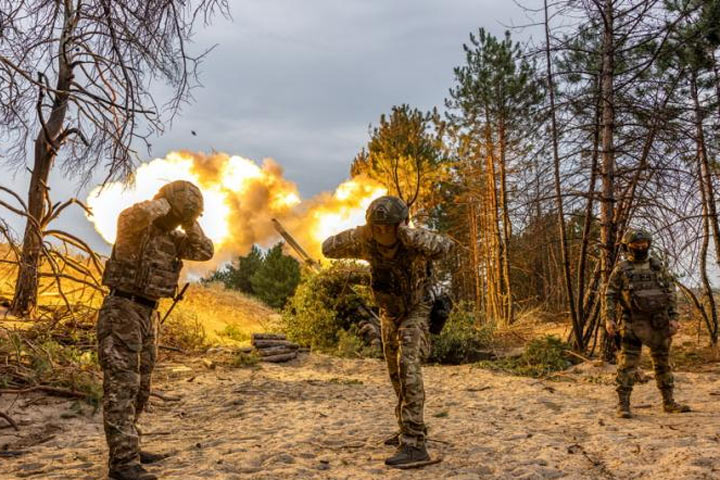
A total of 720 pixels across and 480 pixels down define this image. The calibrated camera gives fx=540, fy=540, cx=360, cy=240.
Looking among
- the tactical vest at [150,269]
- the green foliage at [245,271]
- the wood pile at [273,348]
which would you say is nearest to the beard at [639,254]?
the tactical vest at [150,269]

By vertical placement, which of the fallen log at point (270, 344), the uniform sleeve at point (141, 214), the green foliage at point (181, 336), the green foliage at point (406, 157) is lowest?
the fallen log at point (270, 344)

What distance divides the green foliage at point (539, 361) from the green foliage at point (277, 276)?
68.9ft

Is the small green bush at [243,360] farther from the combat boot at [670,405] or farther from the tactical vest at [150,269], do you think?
the combat boot at [670,405]

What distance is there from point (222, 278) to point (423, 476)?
36684 millimetres

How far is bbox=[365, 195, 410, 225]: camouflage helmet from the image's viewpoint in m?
4.29

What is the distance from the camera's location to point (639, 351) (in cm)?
632

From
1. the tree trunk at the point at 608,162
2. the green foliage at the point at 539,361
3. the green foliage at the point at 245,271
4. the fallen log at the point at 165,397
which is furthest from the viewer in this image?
the green foliage at the point at 245,271

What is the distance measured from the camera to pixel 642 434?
5078 millimetres

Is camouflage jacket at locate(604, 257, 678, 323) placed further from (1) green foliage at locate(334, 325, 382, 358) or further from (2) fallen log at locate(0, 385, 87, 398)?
(1) green foliage at locate(334, 325, 382, 358)

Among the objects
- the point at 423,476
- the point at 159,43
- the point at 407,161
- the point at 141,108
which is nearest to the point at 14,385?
the point at 141,108

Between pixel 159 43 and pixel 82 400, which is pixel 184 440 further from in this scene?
pixel 159 43

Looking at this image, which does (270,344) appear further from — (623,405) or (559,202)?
(623,405)

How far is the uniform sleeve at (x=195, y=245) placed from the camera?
4641 millimetres

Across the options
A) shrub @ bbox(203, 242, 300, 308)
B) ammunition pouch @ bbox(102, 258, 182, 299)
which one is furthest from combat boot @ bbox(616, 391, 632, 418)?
shrub @ bbox(203, 242, 300, 308)
